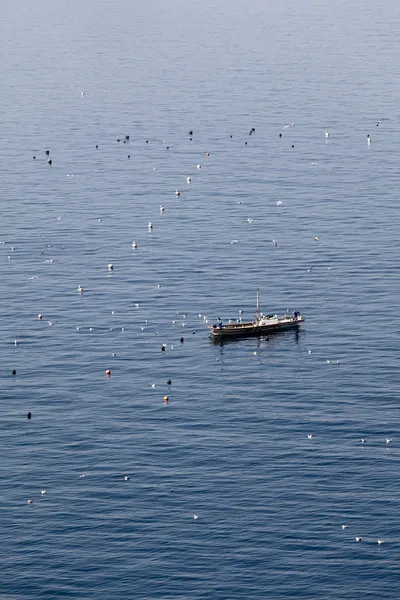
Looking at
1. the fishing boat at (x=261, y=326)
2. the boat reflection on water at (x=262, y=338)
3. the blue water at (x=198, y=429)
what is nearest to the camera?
the blue water at (x=198, y=429)

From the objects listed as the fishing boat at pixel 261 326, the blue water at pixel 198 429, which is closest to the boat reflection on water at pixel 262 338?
the fishing boat at pixel 261 326

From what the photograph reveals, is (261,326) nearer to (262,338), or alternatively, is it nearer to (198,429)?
(262,338)

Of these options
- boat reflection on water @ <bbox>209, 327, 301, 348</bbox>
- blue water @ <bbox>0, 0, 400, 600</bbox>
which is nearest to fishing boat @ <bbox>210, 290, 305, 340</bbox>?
boat reflection on water @ <bbox>209, 327, 301, 348</bbox>

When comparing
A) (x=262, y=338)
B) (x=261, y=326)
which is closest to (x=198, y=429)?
(x=261, y=326)

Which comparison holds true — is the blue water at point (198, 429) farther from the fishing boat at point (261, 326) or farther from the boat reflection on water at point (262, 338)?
the fishing boat at point (261, 326)

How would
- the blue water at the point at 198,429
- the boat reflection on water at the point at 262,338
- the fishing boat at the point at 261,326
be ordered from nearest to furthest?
the blue water at the point at 198,429 < the boat reflection on water at the point at 262,338 < the fishing boat at the point at 261,326

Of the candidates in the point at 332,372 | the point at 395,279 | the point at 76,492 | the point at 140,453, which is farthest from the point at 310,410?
the point at 395,279

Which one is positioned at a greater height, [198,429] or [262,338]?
[262,338]

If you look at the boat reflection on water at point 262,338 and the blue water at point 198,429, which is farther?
the boat reflection on water at point 262,338
